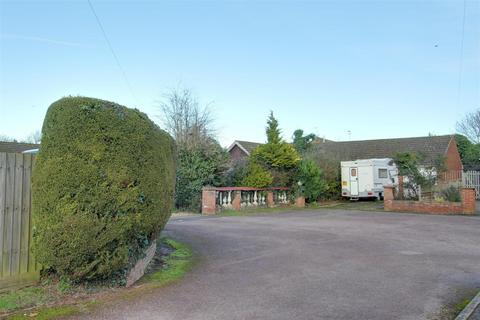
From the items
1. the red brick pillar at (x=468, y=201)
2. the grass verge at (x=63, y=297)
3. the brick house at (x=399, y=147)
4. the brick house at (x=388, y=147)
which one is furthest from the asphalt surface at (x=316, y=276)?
the brick house at (x=399, y=147)

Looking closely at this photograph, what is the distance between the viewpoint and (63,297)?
17.0 feet

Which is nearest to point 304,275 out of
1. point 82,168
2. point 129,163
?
point 129,163

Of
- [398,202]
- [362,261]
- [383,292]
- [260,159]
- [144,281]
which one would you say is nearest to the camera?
[383,292]

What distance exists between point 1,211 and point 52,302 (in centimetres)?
127

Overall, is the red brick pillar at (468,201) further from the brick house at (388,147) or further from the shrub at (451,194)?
the brick house at (388,147)

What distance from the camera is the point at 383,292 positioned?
5.82m

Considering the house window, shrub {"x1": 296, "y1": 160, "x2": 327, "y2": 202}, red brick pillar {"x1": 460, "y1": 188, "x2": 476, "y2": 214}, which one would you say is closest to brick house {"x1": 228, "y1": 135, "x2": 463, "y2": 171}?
the house window

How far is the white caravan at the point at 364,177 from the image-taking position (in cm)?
2628

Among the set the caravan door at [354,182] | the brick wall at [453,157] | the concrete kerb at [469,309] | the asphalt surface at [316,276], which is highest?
the brick wall at [453,157]

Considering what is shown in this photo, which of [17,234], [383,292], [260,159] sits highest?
[260,159]

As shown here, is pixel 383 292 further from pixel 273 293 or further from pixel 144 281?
pixel 144 281

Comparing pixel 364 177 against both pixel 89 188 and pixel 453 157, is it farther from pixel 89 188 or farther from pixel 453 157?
pixel 89 188

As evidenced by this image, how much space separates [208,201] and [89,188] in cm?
1340

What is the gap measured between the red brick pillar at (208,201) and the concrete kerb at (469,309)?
1349cm
